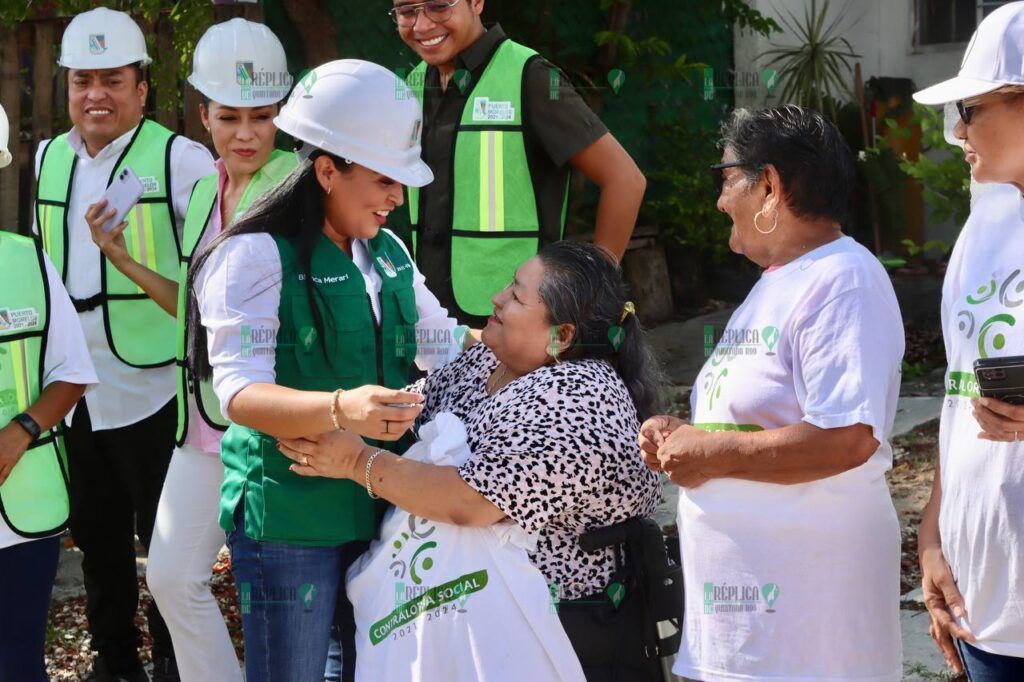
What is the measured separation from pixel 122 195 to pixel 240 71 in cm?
50

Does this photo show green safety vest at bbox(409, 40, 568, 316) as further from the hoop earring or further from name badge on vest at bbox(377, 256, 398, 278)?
the hoop earring

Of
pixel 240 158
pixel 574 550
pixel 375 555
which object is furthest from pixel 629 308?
pixel 240 158

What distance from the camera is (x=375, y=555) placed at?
2994 mm

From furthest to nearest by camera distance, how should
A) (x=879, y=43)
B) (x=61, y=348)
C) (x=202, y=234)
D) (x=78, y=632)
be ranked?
(x=879, y=43), (x=78, y=632), (x=202, y=234), (x=61, y=348)

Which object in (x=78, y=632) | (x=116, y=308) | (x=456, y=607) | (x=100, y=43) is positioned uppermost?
(x=100, y=43)

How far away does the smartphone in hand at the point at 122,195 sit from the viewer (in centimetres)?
405

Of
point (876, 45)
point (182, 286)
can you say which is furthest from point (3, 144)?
point (876, 45)

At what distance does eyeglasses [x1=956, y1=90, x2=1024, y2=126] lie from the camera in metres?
2.54

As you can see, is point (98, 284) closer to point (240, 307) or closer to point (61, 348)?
point (61, 348)

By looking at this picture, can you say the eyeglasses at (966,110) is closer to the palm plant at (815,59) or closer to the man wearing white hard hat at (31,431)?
the man wearing white hard hat at (31,431)

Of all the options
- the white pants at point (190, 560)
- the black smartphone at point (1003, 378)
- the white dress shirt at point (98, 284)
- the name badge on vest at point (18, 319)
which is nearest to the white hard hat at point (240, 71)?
the white dress shirt at point (98, 284)

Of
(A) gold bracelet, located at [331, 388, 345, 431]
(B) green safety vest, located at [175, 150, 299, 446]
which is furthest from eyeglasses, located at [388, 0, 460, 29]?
(A) gold bracelet, located at [331, 388, 345, 431]

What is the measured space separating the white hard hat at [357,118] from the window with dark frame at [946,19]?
25.8 ft

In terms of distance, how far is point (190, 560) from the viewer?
148 inches
